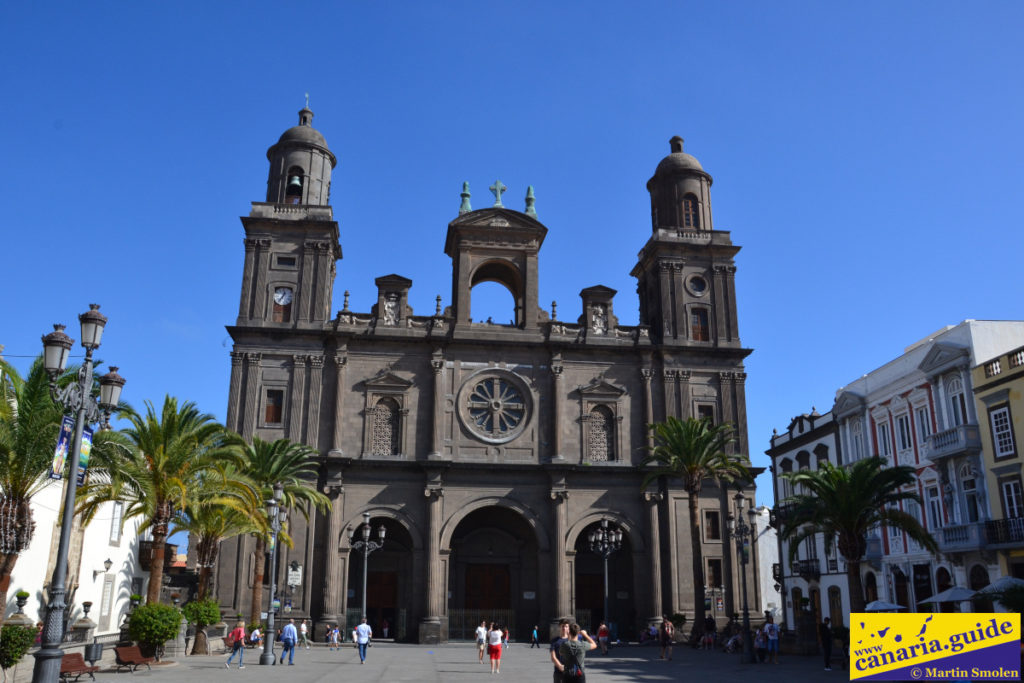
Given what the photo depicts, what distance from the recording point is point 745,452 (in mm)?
46125

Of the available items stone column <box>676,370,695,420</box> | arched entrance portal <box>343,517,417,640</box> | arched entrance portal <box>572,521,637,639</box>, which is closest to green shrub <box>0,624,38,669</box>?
arched entrance portal <box>343,517,417,640</box>

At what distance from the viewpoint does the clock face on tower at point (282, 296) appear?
46.4 m

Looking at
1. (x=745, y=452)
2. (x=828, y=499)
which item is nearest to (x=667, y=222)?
(x=745, y=452)

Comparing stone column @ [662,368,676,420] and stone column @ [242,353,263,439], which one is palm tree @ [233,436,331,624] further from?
stone column @ [662,368,676,420]

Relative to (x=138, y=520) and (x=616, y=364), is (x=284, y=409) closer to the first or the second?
(x=138, y=520)

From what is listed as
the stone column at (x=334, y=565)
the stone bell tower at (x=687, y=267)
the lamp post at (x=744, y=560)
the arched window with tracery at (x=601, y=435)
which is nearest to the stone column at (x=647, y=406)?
the arched window with tracery at (x=601, y=435)

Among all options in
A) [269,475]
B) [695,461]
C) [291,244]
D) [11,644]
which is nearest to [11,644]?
[11,644]

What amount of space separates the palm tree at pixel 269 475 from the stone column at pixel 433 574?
580 centimetres

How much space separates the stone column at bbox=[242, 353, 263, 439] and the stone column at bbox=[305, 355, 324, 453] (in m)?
2.69

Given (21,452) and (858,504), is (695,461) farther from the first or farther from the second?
(21,452)

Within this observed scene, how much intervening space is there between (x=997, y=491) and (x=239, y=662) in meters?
30.2

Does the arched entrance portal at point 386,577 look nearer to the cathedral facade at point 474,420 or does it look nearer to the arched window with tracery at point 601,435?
the cathedral facade at point 474,420

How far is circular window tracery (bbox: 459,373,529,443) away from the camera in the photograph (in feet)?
151

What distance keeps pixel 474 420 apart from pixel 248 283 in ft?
47.7
